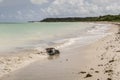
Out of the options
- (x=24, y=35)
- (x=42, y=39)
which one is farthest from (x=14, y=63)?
(x=24, y=35)

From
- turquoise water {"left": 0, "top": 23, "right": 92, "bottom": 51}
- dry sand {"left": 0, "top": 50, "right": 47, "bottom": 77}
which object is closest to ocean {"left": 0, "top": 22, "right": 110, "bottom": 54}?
turquoise water {"left": 0, "top": 23, "right": 92, "bottom": 51}

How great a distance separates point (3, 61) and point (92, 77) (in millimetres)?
6639

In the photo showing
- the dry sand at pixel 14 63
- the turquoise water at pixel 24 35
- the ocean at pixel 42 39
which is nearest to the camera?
the dry sand at pixel 14 63

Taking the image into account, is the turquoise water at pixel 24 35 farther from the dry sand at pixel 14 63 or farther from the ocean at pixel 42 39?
the dry sand at pixel 14 63

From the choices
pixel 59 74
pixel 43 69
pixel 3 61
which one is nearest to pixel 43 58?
pixel 3 61

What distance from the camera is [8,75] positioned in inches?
505

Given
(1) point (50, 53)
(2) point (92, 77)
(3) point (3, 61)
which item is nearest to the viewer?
(2) point (92, 77)

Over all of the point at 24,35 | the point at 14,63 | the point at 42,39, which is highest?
the point at 14,63

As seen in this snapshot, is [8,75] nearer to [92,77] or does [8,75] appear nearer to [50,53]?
[92,77]

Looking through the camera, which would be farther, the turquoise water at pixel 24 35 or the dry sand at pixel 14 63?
the turquoise water at pixel 24 35

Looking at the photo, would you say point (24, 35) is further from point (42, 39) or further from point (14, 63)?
point (14, 63)

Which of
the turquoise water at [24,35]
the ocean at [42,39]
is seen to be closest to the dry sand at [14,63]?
the ocean at [42,39]

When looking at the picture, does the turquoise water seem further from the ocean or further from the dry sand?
the dry sand

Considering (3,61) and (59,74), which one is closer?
(59,74)
